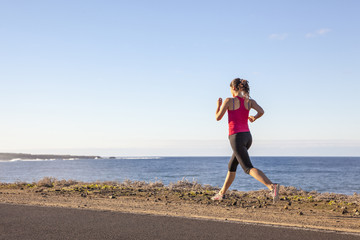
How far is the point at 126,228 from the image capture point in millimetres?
5613

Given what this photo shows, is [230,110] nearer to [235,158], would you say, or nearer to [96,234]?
[235,158]

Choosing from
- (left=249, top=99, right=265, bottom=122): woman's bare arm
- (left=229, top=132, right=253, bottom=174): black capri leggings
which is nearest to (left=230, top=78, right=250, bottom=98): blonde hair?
(left=249, top=99, right=265, bottom=122): woman's bare arm

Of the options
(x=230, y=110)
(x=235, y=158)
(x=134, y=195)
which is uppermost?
(x=230, y=110)

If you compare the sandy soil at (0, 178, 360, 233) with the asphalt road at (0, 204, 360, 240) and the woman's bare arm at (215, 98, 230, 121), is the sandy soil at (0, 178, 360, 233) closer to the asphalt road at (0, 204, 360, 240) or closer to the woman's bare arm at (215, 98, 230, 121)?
the asphalt road at (0, 204, 360, 240)

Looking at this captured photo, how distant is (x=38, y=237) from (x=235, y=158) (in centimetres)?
376

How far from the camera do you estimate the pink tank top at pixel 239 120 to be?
7082 millimetres

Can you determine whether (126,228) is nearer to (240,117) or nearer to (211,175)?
(240,117)

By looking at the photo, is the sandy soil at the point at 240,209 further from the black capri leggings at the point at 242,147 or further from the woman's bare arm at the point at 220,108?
the woman's bare arm at the point at 220,108

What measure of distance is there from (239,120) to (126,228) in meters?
2.79

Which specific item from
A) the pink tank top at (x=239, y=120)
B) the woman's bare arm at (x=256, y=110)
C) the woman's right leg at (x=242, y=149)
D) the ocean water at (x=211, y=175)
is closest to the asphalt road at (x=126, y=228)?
the woman's right leg at (x=242, y=149)

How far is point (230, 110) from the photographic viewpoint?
7129mm

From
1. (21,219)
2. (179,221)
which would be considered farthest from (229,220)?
(21,219)

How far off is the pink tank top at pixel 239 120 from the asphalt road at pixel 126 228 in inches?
70.7

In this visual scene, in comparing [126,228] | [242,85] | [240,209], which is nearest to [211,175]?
A: [240,209]
